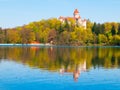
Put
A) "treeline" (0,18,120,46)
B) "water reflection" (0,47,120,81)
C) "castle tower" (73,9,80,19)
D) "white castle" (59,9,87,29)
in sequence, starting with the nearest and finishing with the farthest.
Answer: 1. "water reflection" (0,47,120,81)
2. "treeline" (0,18,120,46)
3. "white castle" (59,9,87,29)
4. "castle tower" (73,9,80,19)

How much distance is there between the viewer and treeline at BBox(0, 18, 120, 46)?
113438 mm

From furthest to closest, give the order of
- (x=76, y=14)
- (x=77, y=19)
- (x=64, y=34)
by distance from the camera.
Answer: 1. (x=76, y=14)
2. (x=77, y=19)
3. (x=64, y=34)

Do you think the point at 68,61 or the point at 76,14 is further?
the point at 76,14

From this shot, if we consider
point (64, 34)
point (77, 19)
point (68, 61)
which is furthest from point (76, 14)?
point (68, 61)

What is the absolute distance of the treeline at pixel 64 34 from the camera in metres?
113

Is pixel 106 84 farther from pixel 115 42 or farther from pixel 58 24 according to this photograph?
pixel 58 24

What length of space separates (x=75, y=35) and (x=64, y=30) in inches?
242

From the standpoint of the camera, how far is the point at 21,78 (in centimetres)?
1948

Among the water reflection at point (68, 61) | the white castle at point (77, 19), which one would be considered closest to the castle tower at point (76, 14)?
the white castle at point (77, 19)

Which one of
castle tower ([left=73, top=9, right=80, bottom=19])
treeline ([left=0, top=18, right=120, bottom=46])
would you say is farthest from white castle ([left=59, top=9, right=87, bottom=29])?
treeline ([left=0, top=18, right=120, bottom=46])

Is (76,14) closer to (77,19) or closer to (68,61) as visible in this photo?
(77,19)

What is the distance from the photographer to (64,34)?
375ft

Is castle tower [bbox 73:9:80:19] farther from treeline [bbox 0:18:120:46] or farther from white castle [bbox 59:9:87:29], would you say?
treeline [bbox 0:18:120:46]

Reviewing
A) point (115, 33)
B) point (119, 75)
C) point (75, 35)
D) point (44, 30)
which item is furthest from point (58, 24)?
point (119, 75)
